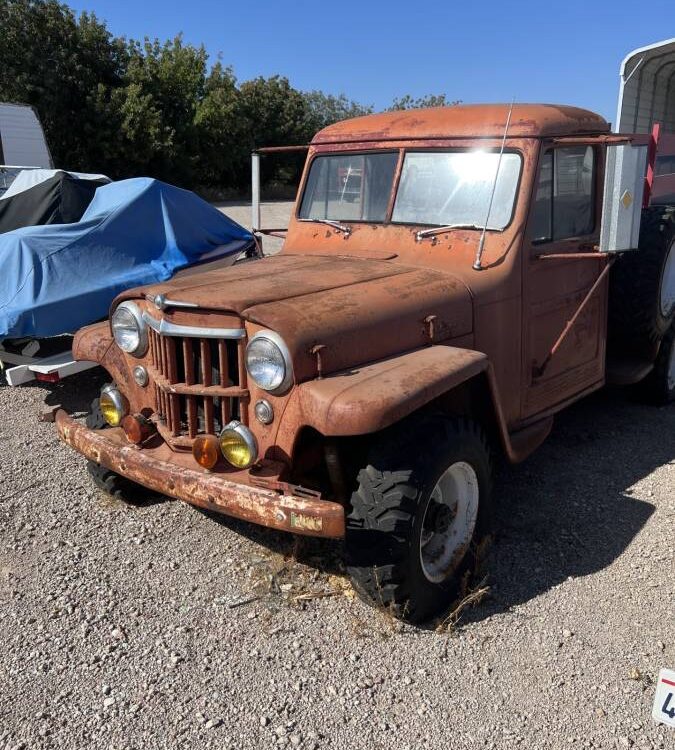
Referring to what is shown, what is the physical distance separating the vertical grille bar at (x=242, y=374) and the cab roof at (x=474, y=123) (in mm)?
1758

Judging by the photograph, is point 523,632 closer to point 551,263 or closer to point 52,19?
point 551,263

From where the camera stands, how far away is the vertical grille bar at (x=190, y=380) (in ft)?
10.2

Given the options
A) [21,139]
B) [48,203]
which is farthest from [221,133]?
[48,203]

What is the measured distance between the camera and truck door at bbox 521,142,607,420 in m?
3.81

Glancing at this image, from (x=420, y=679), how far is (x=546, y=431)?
1.69 metres

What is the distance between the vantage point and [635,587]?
3.28 meters

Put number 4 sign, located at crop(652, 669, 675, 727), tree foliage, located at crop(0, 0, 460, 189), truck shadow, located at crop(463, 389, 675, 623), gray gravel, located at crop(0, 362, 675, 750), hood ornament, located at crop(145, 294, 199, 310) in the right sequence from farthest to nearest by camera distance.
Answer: tree foliage, located at crop(0, 0, 460, 189) → truck shadow, located at crop(463, 389, 675, 623) → hood ornament, located at crop(145, 294, 199, 310) → gray gravel, located at crop(0, 362, 675, 750) → number 4 sign, located at crop(652, 669, 675, 727)

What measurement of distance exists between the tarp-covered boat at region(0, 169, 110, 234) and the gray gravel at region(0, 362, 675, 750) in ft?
10.8

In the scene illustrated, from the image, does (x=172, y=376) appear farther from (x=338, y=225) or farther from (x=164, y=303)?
(x=338, y=225)

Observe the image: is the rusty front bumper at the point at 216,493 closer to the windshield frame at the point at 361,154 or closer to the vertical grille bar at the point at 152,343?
the vertical grille bar at the point at 152,343

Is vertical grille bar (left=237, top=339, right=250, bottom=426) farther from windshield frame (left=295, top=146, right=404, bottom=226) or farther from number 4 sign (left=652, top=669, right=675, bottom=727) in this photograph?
number 4 sign (left=652, top=669, right=675, bottom=727)

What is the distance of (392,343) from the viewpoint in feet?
10.2

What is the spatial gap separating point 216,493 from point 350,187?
2174 millimetres

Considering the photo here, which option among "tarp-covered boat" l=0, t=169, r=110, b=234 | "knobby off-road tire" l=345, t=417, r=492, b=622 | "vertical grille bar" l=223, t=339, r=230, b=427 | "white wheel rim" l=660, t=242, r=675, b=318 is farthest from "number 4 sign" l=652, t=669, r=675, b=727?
"tarp-covered boat" l=0, t=169, r=110, b=234
